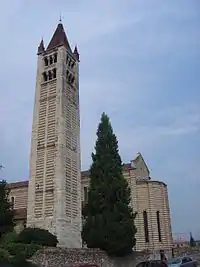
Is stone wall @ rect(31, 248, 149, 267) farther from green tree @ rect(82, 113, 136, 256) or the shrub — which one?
green tree @ rect(82, 113, 136, 256)

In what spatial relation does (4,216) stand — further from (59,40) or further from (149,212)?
(59,40)

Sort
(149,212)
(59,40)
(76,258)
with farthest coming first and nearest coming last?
(59,40) → (149,212) → (76,258)

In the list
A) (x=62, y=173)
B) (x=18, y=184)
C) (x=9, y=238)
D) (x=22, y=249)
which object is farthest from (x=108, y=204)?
(x=18, y=184)

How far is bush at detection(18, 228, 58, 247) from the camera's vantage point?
2755 centimetres

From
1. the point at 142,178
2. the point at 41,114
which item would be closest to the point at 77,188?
the point at 41,114

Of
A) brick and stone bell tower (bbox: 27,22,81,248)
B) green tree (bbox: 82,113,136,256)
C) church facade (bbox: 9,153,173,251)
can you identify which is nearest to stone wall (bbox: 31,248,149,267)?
green tree (bbox: 82,113,136,256)

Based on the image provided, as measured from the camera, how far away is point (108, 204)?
3109 cm

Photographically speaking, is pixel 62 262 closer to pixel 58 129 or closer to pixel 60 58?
pixel 58 129

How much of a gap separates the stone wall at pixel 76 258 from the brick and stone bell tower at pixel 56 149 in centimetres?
492

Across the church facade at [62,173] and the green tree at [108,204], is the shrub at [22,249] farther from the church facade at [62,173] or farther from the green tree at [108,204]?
the church facade at [62,173]

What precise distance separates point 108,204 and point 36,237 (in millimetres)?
6642

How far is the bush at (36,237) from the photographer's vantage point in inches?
1085

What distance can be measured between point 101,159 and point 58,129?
571 cm

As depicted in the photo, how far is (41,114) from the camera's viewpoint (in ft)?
125
